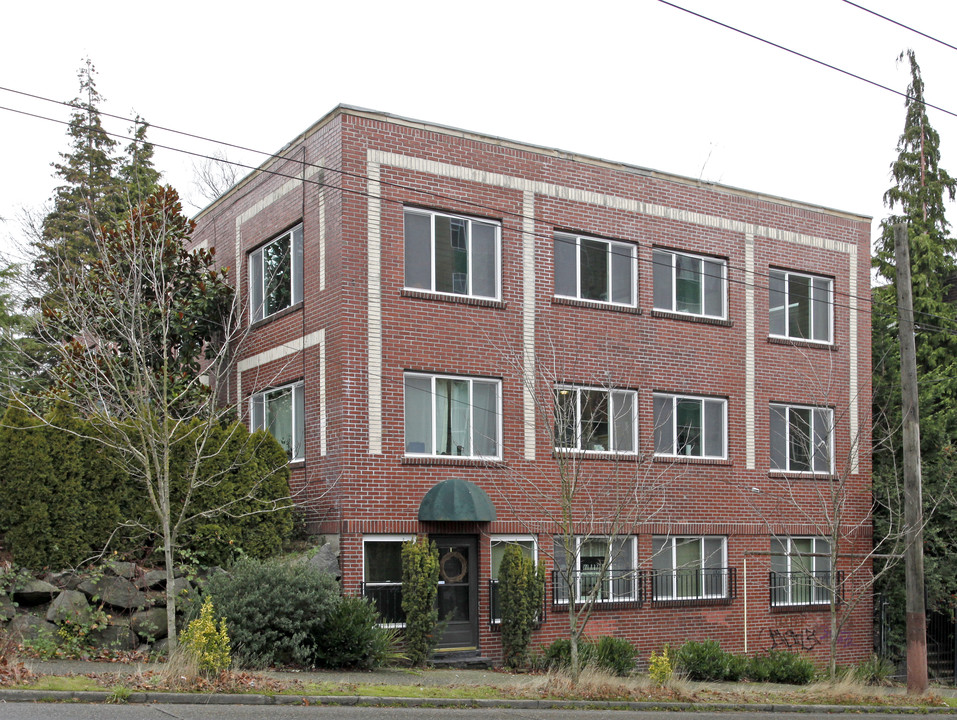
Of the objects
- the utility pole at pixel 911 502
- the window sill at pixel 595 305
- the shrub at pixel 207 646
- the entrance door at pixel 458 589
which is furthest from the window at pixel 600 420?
the shrub at pixel 207 646

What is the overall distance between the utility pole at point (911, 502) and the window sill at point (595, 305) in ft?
17.0

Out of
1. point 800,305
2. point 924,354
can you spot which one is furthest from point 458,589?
point 924,354

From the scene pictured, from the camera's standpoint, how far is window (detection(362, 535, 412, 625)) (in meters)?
18.6

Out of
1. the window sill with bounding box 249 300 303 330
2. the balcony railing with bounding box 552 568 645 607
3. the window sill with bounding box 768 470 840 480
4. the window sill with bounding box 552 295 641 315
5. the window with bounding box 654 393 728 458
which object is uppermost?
the window sill with bounding box 552 295 641 315

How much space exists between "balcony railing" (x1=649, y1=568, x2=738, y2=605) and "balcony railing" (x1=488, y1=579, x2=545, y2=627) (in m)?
3.32

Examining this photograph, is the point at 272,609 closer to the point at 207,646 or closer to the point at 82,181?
the point at 207,646

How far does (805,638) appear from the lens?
928 inches

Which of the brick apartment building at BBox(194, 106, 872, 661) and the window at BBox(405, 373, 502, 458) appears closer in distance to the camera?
the brick apartment building at BBox(194, 106, 872, 661)

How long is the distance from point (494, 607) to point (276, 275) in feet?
26.0

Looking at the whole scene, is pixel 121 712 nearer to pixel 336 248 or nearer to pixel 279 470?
pixel 279 470

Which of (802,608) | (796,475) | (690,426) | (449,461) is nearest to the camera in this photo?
(449,461)

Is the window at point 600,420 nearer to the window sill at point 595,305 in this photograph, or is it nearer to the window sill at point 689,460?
the window sill at point 689,460

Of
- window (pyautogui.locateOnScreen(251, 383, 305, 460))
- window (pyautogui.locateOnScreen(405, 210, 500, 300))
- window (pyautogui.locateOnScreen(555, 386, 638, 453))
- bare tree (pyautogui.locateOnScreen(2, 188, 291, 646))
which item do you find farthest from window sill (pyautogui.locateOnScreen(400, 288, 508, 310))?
bare tree (pyautogui.locateOnScreen(2, 188, 291, 646))

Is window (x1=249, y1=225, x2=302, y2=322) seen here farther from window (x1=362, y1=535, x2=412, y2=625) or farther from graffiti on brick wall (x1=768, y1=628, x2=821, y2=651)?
graffiti on brick wall (x1=768, y1=628, x2=821, y2=651)
